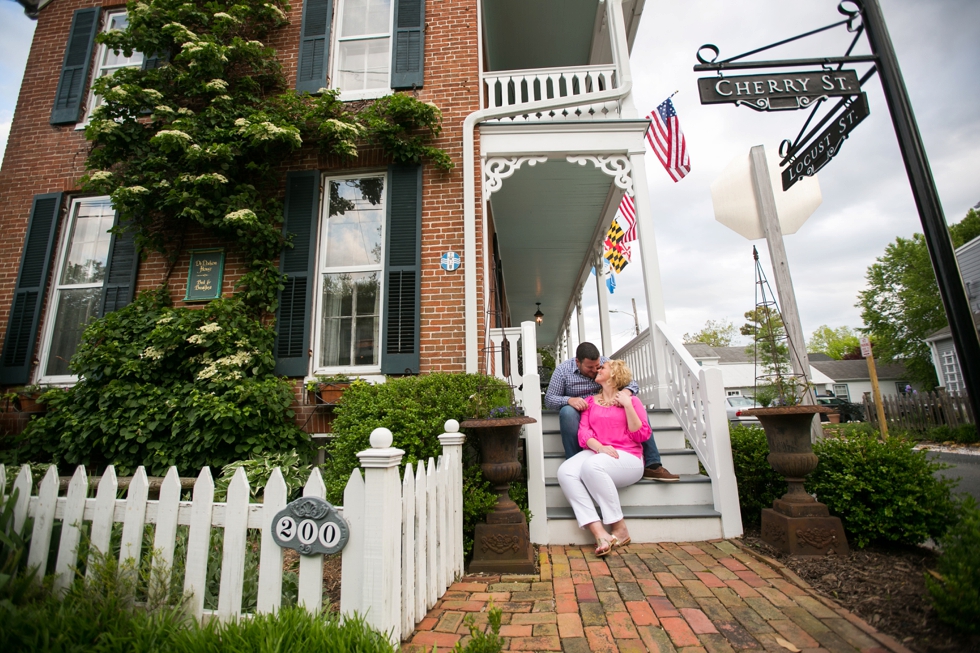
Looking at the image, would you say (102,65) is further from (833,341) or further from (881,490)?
(833,341)

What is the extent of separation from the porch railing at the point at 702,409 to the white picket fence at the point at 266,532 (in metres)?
2.19

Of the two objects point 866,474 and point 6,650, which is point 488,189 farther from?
point 6,650

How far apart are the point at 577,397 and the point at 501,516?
141cm

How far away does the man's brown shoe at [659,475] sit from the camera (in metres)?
3.57

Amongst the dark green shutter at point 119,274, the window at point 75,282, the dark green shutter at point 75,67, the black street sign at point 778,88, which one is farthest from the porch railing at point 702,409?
the dark green shutter at point 75,67

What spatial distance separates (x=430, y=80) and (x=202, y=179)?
9.33ft

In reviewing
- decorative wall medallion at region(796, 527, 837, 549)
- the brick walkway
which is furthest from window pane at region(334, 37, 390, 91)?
decorative wall medallion at region(796, 527, 837, 549)

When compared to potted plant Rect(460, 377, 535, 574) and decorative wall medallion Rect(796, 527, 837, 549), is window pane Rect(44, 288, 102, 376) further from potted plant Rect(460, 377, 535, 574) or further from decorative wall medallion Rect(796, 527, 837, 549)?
decorative wall medallion Rect(796, 527, 837, 549)

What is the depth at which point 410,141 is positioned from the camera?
5371mm

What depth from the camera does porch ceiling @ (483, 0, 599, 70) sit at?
7129mm

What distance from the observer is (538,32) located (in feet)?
25.2

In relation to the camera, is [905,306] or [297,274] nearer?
[297,274]

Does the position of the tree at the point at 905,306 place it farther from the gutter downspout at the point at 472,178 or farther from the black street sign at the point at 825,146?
the black street sign at the point at 825,146

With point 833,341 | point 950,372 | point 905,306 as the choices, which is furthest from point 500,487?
point 833,341
